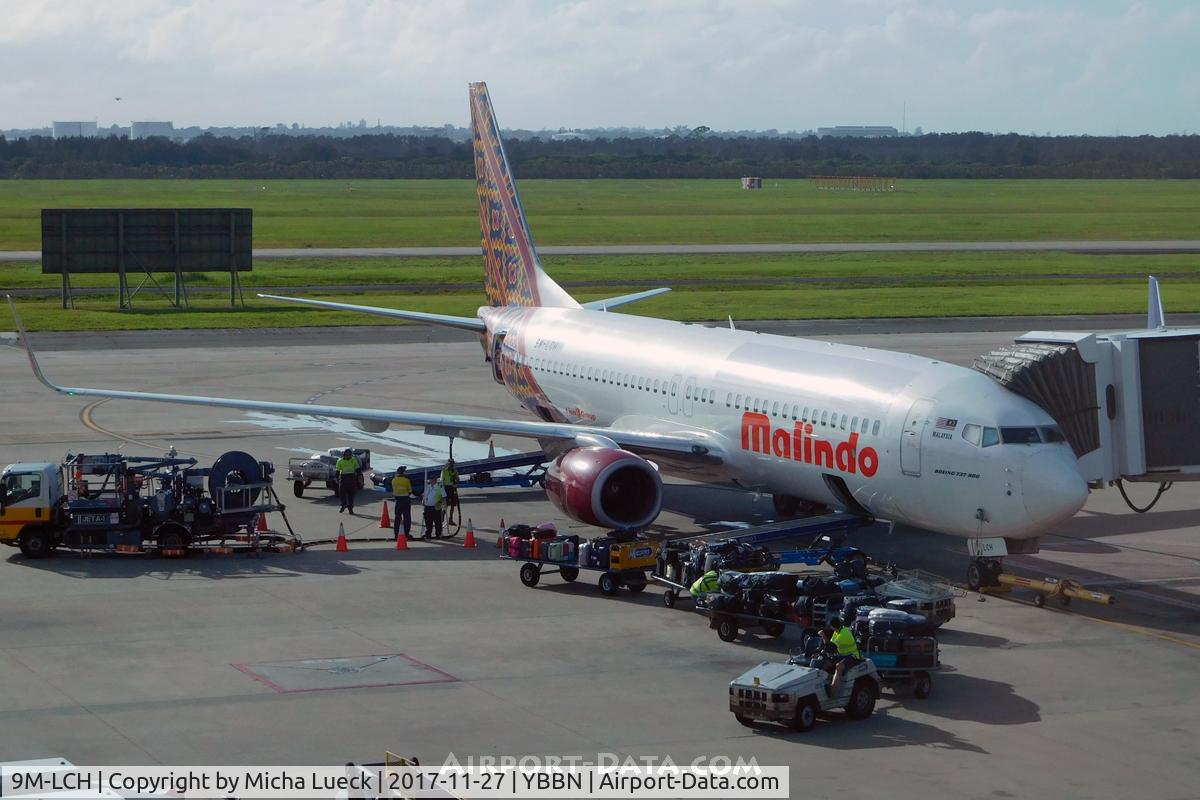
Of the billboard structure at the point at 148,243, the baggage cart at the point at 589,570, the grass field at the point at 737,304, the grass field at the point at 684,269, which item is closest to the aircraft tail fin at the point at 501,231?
the baggage cart at the point at 589,570

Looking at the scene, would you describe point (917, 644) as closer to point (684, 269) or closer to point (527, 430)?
point (527, 430)

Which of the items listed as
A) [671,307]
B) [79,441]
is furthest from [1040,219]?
[79,441]

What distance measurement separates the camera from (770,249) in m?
Answer: 134

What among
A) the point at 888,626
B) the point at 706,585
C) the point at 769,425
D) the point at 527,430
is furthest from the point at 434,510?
the point at 888,626

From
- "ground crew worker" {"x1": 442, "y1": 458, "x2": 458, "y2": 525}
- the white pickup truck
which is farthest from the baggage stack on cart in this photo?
the white pickup truck

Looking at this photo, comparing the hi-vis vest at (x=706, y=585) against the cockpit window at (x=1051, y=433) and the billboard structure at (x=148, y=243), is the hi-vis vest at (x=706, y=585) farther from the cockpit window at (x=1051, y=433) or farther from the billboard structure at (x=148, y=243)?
the billboard structure at (x=148, y=243)

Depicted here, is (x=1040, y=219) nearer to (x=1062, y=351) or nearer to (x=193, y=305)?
(x=193, y=305)

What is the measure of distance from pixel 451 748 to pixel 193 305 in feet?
237

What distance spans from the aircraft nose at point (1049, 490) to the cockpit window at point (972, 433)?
1.02m

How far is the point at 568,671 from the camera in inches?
1009

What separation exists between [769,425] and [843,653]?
11.3m

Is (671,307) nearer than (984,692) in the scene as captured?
No

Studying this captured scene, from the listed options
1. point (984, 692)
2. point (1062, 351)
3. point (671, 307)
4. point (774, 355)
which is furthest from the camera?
point (671, 307)

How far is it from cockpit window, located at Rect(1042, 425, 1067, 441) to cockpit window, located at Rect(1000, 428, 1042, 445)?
177mm
